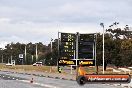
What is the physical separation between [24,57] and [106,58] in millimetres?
105075

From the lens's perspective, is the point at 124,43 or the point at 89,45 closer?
the point at 89,45

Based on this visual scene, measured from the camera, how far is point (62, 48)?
63.0 meters

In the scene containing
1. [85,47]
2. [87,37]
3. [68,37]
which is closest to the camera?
[85,47]

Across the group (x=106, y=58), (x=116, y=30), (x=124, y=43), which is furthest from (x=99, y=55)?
(x=116, y=30)

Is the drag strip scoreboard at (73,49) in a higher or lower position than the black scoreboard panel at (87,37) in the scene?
lower

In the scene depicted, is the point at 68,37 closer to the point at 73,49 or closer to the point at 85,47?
the point at 73,49

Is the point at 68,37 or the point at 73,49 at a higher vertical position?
the point at 68,37

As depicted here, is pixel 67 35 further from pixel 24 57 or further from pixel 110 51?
pixel 24 57

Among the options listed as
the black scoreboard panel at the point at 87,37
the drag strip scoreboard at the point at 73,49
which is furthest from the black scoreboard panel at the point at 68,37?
the black scoreboard panel at the point at 87,37

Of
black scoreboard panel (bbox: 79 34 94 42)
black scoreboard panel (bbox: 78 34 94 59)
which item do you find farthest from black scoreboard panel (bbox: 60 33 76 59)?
black scoreboard panel (bbox: 79 34 94 42)

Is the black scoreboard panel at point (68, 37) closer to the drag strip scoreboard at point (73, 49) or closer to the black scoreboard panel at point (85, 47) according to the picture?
the drag strip scoreboard at point (73, 49)

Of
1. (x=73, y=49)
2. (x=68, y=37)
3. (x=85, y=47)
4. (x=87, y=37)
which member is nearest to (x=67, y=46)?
(x=73, y=49)

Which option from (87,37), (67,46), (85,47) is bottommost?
(85,47)

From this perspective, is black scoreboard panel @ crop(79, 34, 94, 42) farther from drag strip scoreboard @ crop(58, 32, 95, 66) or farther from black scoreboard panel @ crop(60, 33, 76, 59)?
black scoreboard panel @ crop(60, 33, 76, 59)
